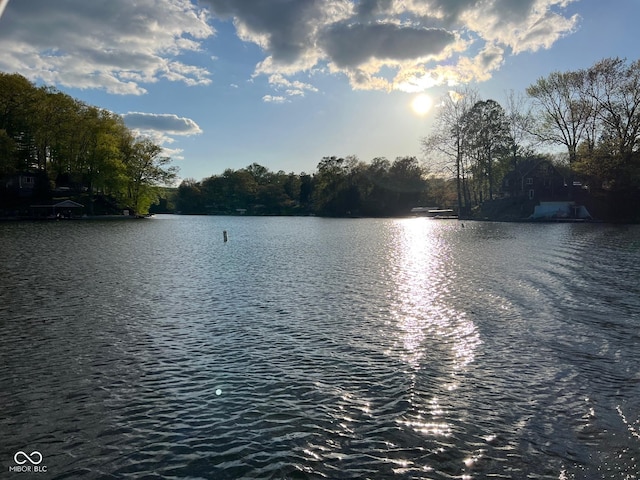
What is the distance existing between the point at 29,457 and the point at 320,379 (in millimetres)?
5662

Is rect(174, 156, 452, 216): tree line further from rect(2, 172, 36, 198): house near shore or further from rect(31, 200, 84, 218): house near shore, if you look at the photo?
rect(2, 172, 36, 198): house near shore

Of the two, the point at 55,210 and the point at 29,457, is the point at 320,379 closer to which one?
the point at 29,457

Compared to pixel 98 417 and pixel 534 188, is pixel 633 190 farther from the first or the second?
pixel 98 417

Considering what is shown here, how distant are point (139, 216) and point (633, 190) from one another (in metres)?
110

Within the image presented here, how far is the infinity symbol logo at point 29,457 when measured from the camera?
648 centimetres

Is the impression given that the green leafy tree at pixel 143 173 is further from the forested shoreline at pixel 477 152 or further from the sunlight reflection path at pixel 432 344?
the sunlight reflection path at pixel 432 344

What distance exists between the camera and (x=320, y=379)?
9.75 meters

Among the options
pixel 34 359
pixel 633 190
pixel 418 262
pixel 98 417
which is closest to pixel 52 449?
pixel 98 417

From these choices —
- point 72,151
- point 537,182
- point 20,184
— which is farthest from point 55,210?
point 537,182

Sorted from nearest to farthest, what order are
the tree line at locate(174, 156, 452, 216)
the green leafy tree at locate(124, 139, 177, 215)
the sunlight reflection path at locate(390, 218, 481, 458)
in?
the sunlight reflection path at locate(390, 218, 481, 458), the green leafy tree at locate(124, 139, 177, 215), the tree line at locate(174, 156, 452, 216)

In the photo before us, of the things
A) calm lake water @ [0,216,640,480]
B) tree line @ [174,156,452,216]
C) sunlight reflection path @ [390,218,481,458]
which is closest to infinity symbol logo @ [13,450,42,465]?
calm lake water @ [0,216,640,480]

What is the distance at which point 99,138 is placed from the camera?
94500 millimetres

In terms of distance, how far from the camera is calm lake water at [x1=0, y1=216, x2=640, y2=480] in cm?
666

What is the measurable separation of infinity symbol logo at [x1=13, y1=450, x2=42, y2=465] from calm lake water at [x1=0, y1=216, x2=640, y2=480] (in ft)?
0.17
